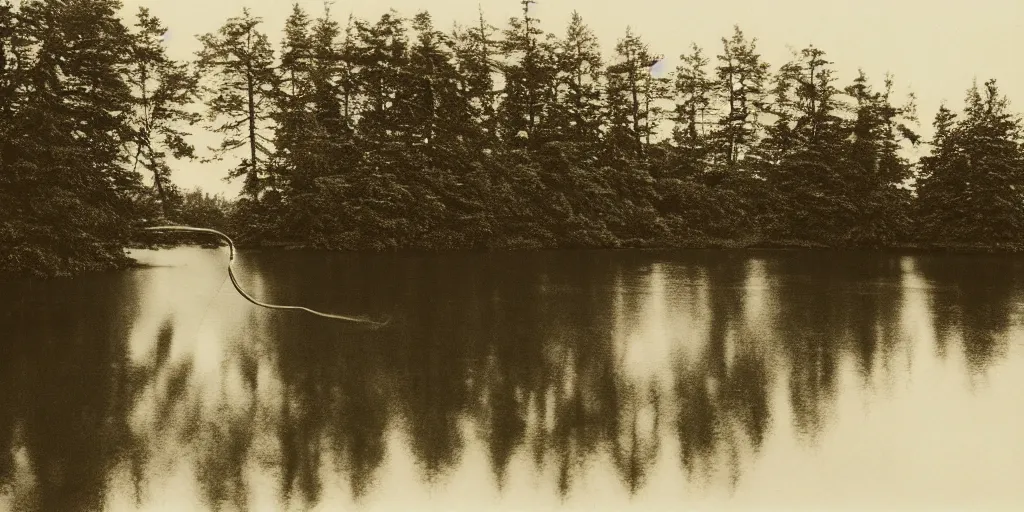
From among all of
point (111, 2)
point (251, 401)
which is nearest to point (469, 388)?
point (251, 401)

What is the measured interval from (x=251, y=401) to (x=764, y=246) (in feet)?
95.1

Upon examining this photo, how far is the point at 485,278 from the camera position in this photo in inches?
882

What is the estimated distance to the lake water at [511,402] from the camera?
7.24 metres

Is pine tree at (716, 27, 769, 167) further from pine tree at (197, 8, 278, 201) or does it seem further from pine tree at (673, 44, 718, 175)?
pine tree at (197, 8, 278, 201)

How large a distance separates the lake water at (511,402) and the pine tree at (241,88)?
11282 millimetres

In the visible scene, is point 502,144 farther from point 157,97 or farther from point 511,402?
point 511,402

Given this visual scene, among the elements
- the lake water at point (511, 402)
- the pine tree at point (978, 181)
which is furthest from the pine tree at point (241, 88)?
the pine tree at point (978, 181)

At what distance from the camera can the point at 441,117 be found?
3603 cm

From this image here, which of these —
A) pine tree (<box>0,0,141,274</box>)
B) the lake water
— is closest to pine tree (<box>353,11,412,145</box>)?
pine tree (<box>0,0,141,274</box>)

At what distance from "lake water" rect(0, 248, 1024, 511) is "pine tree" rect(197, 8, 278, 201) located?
11282 mm

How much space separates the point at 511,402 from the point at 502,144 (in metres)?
27.9

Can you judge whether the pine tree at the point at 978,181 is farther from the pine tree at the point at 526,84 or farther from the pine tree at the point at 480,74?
the pine tree at the point at 480,74

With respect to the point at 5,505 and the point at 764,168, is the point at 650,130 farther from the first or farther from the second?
the point at 5,505

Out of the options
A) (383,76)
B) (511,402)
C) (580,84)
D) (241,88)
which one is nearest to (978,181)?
(580,84)
